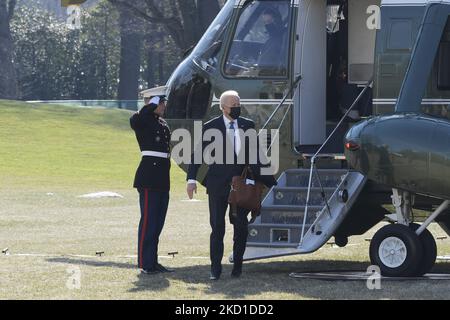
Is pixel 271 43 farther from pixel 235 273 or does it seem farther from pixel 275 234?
pixel 235 273

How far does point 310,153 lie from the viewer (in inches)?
543

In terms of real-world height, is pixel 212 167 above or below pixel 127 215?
above

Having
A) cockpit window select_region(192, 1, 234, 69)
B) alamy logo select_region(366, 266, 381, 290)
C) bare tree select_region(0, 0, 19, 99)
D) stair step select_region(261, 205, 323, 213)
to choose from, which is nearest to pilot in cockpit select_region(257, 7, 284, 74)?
cockpit window select_region(192, 1, 234, 69)

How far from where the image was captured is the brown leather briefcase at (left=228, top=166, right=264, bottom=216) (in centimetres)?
1196

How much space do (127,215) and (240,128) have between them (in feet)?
30.1

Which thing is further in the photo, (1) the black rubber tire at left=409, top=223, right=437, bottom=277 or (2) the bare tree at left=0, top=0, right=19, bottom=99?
(2) the bare tree at left=0, top=0, right=19, bottom=99

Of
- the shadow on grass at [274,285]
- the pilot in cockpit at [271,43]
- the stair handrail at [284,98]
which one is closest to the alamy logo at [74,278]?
the shadow on grass at [274,285]

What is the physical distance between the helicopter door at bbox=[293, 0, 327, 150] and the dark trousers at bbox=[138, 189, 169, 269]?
76.2 inches

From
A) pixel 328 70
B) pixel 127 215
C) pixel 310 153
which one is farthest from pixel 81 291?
pixel 127 215

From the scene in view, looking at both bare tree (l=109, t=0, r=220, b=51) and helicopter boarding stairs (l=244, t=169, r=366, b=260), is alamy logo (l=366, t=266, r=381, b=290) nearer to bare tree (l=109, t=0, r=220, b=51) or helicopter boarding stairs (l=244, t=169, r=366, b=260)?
helicopter boarding stairs (l=244, t=169, r=366, b=260)

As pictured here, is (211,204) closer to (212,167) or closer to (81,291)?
(212,167)

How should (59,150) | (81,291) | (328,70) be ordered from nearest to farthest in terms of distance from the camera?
(81,291), (328,70), (59,150)

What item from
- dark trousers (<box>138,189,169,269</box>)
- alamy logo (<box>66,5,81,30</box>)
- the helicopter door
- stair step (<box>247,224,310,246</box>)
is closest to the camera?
stair step (<box>247,224,310,246</box>)
